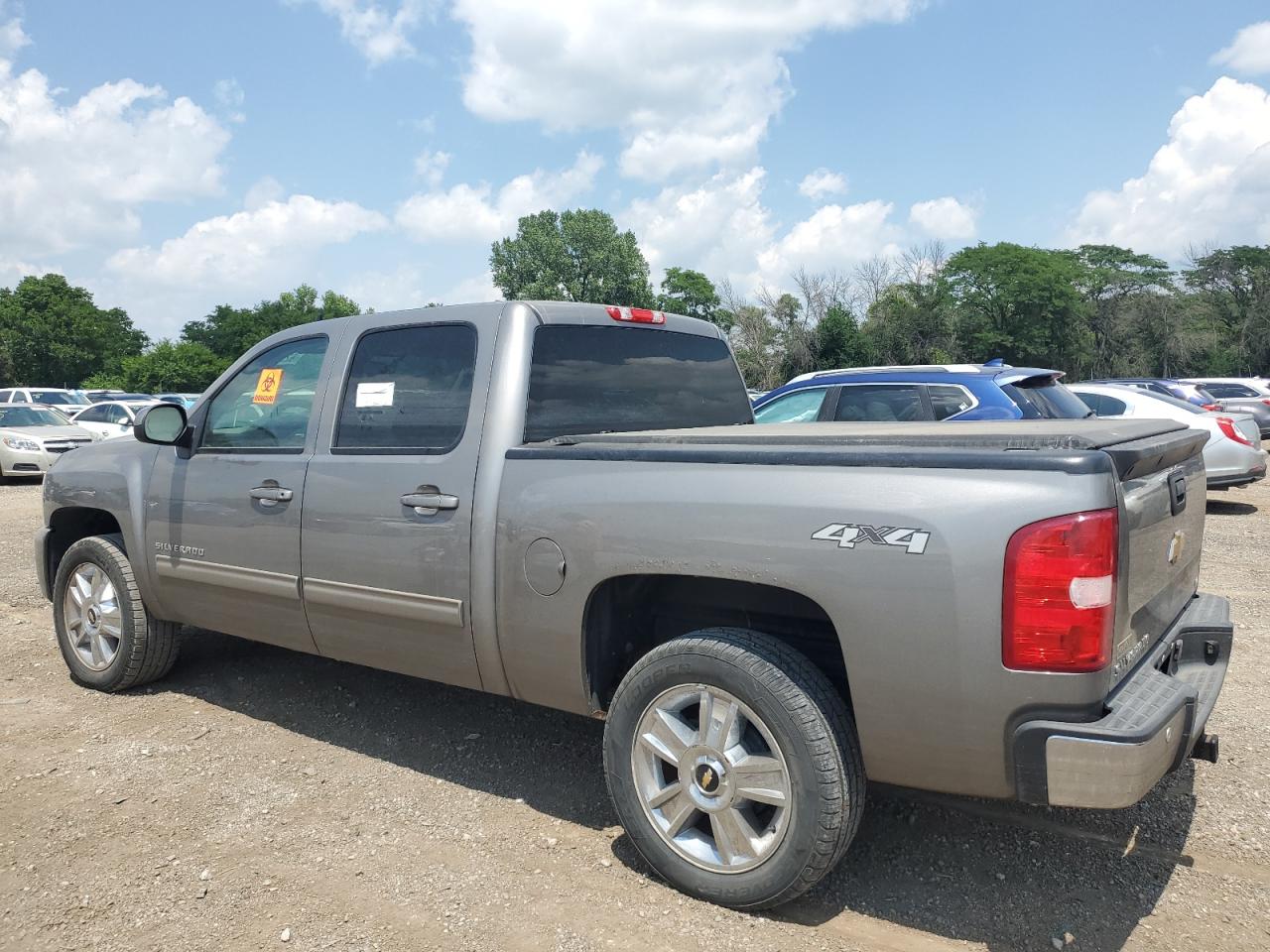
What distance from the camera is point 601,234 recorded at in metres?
81.9

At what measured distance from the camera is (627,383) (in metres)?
4.19

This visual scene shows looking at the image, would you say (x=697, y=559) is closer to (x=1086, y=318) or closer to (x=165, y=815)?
(x=165, y=815)

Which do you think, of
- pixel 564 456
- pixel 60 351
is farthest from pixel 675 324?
pixel 60 351

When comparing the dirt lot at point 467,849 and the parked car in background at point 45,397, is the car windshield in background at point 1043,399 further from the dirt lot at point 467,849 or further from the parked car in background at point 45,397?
the parked car in background at point 45,397

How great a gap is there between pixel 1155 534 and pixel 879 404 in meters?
5.85

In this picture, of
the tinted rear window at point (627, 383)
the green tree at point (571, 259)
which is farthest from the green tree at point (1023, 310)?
the tinted rear window at point (627, 383)

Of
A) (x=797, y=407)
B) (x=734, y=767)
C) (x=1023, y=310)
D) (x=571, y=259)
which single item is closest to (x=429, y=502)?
(x=734, y=767)

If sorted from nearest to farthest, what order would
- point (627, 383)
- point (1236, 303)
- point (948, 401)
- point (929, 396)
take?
1. point (627, 383)
2. point (948, 401)
3. point (929, 396)
4. point (1236, 303)

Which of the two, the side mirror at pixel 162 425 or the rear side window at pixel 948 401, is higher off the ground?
the rear side window at pixel 948 401

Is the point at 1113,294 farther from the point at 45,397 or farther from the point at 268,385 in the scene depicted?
the point at 268,385

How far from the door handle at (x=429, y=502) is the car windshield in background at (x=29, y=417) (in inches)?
688

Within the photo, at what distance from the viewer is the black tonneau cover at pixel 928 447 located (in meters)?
2.53

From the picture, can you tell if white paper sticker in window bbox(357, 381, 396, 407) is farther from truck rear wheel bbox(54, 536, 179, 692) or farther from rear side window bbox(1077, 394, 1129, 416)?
rear side window bbox(1077, 394, 1129, 416)

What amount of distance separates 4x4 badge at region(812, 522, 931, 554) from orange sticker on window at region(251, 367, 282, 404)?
2870 millimetres
